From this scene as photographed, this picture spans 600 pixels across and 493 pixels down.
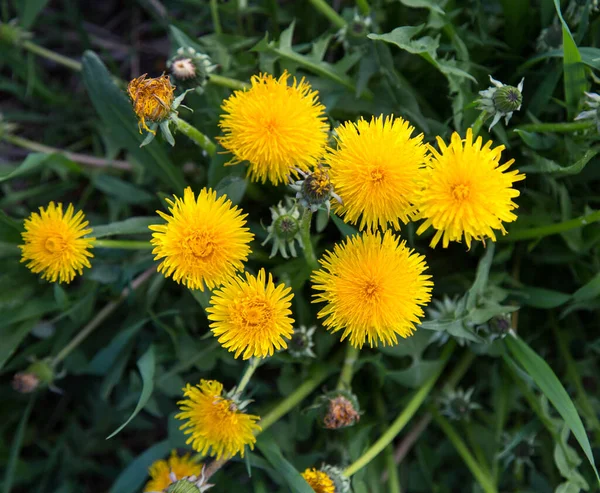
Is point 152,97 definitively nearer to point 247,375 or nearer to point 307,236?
point 307,236

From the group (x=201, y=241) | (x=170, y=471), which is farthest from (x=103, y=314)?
(x=201, y=241)

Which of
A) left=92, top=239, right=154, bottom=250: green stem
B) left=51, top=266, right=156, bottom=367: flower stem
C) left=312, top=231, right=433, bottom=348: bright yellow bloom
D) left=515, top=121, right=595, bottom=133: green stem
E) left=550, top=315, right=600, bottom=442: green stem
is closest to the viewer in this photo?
left=312, top=231, right=433, bottom=348: bright yellow bloom

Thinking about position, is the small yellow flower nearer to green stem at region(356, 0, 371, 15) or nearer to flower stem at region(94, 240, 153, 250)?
flower stem at region(94, 240, 153, 250)

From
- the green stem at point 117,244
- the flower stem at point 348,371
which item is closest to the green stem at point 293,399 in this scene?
the flower stem at point 348,371

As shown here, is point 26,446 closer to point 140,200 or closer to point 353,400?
point 140,200

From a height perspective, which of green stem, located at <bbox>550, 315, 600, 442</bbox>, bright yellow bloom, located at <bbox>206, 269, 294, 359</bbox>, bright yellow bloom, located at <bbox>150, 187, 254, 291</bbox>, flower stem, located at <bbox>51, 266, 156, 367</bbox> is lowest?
flower stem, located at <bbox>51, 266, 156, 367</bbox>

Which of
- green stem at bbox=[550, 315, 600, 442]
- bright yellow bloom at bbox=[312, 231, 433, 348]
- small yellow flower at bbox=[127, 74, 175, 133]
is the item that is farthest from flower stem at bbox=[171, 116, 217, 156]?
green stem at bbox=[550, 315, 600, 442]

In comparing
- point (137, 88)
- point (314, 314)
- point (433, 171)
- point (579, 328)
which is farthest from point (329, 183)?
point (579, 328)
